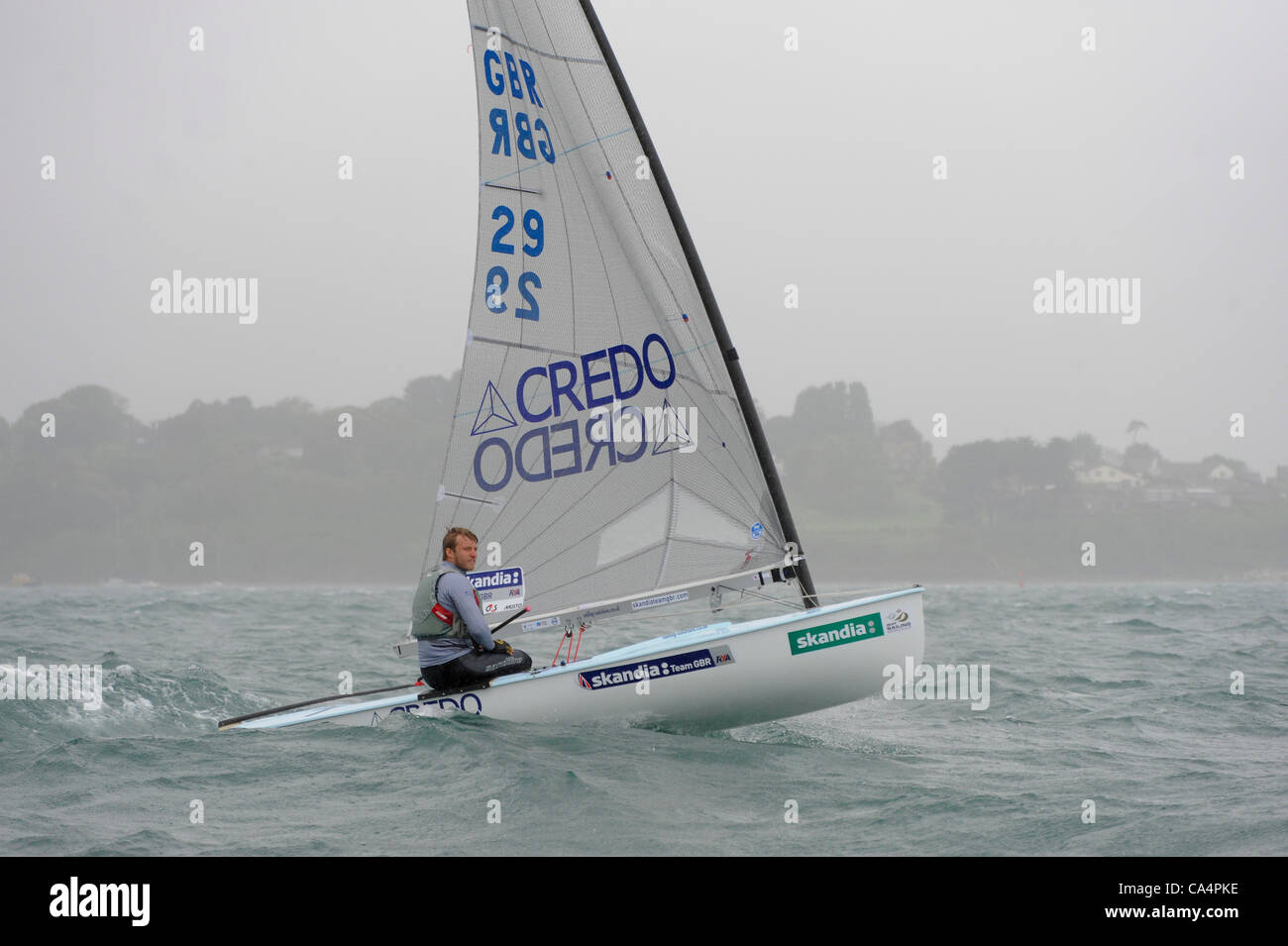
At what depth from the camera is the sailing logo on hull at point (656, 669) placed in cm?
791

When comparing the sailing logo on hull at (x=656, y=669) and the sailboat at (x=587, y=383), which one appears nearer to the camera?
the sailing logo on hull at (x=656, y=669)

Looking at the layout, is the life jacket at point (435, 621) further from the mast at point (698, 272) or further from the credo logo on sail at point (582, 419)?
the mast at point (698, 272)

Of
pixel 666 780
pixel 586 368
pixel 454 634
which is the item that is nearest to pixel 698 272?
pixel 586 368

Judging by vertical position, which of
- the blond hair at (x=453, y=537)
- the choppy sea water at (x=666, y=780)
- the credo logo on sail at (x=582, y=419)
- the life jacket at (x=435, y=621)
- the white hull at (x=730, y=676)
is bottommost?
the choppy sea water at (x=666, y=780)

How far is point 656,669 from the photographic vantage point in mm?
8008

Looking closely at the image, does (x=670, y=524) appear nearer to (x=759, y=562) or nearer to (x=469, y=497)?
(x=759, y=562)

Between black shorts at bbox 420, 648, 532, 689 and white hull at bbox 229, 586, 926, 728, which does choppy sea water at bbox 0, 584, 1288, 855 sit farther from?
black shorts at bbox 420, 648, 532, 689

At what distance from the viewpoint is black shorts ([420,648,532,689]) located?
8.24 meters

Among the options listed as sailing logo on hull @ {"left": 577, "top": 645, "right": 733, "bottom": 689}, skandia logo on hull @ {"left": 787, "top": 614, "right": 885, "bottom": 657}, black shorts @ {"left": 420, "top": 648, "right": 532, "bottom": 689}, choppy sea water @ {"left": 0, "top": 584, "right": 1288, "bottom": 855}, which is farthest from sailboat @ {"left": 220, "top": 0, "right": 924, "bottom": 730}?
choppy sea water @ {"left": 0, "top": 584, "right": 1288, "bottom": 855}

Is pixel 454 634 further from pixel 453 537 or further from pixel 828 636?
pixel 828 636

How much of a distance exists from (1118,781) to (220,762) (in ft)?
18.7
